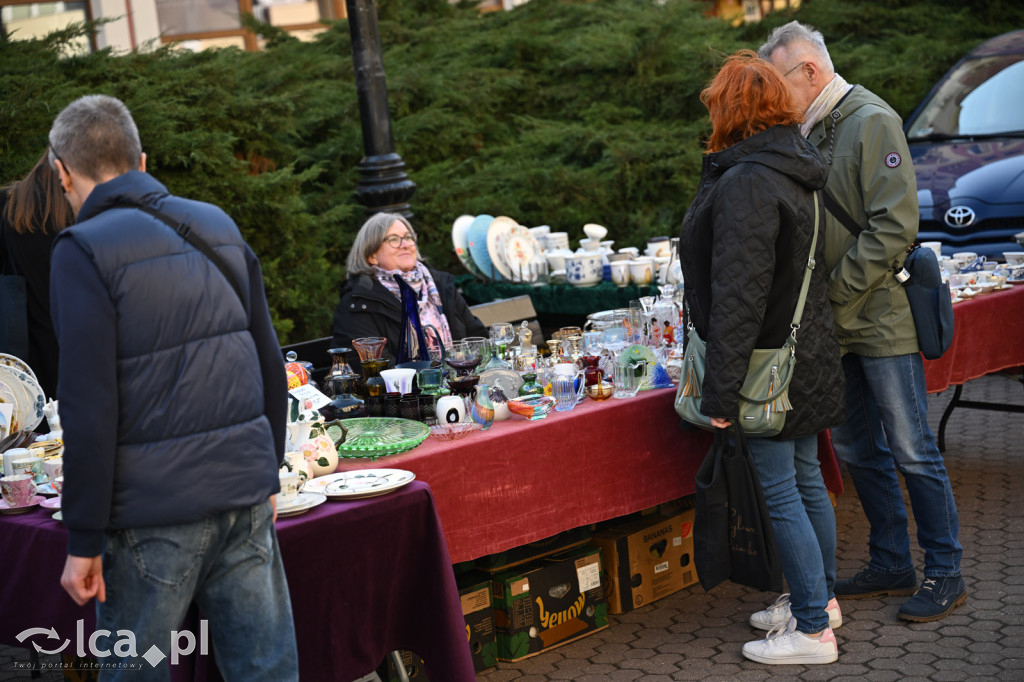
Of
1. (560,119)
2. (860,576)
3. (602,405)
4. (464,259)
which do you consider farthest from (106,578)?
(560,119)

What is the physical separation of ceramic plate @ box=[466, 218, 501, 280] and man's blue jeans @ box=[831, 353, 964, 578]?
296cm

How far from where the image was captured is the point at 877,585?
3977 millimetres

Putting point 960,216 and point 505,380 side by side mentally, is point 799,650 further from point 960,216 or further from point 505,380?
point 960,216

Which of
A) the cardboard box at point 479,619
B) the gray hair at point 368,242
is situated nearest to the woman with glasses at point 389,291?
the gray hair at point 368,242

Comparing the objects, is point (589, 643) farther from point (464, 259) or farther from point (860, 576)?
point (464, 259)

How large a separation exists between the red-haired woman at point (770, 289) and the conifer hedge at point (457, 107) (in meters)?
4.29

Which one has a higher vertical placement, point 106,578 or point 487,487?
point 106,578

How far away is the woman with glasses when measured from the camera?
4.71m

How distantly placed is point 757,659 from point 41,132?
510 centimetres

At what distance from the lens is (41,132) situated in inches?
250

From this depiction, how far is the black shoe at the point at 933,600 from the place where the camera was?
12.3ft

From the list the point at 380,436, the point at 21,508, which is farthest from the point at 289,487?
the point at 21,508

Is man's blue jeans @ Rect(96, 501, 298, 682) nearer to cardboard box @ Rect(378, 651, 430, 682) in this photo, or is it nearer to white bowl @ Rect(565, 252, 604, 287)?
cardboard box @ Rect(378, 651, 430, 682)

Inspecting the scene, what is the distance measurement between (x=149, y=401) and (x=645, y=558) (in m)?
2.36
